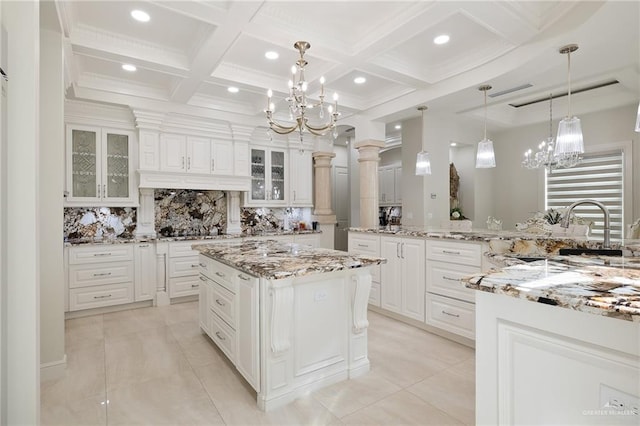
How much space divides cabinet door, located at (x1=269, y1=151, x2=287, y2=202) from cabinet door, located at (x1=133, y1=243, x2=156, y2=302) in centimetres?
202

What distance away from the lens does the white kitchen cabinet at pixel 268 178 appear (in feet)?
18.1

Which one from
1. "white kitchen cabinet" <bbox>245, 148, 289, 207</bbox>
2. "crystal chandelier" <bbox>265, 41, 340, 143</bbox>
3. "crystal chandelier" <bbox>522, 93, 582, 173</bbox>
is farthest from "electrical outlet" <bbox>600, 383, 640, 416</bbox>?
"white kitchen cabinet" <bbox>245, 148, 289, 207</bbox>

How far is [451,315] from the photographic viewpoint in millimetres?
3186

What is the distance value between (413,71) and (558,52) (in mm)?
1311

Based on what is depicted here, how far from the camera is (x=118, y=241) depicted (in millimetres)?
4168

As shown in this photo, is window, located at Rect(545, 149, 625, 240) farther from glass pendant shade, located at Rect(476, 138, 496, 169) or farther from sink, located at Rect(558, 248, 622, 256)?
sink, located at Rect(558, 248, 622, 256)

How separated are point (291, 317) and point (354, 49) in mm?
2504

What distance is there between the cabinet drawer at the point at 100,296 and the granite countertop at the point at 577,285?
13.8 ft

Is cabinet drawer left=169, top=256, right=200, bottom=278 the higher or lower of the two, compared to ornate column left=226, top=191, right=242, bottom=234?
lower

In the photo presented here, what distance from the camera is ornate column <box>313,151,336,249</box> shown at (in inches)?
240

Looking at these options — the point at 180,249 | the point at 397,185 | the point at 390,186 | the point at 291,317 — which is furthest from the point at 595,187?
the point at 180,249

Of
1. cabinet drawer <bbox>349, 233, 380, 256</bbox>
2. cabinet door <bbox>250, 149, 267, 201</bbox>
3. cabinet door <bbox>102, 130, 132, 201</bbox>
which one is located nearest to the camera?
cabinet drawer <bbox>349, 233, 380, 256</bbox>

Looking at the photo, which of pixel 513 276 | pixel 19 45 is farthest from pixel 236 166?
pixel 513 276

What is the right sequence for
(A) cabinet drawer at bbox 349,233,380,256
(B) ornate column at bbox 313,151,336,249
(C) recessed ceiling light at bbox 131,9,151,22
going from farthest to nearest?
(B) ornate column at bbox 313,151,336,249 < (A) cabinet drawer at bbox 349,233,380,256 < (C) recessed ceiling light at bbox 131,9,151,22
